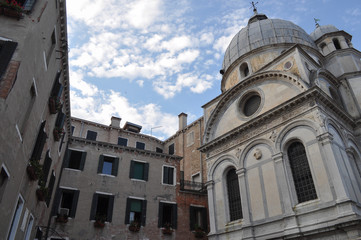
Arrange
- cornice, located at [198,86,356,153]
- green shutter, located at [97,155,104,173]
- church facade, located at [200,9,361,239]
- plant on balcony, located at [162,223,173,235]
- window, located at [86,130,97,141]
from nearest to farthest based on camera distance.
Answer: church facade, located at [200,9,361,239], cornice, located at [198,86,356,153], plant on balcony, located at [162,223,173,235], green shutter, located at [97,155,104,173], window, located at [86,130,97,141]

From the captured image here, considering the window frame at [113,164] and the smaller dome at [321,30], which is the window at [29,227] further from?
the smaller dome at [321,30]

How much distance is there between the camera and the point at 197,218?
2134 cm

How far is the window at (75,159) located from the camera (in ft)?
63.1

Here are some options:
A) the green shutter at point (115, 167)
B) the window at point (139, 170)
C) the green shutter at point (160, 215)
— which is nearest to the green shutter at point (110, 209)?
the green shutter at point (115, 167)

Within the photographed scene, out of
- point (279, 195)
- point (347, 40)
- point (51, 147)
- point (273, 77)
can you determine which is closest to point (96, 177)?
point (51, 147)

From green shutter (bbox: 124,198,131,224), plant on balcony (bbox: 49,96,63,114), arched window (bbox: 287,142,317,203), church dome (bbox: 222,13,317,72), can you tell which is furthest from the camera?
church dome (bbox: 222,13,317,72)

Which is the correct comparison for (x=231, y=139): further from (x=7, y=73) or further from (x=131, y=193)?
(x=7, y=73)

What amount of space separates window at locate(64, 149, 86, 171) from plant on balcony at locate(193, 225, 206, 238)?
8748mm

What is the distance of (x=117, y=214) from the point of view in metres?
18.6

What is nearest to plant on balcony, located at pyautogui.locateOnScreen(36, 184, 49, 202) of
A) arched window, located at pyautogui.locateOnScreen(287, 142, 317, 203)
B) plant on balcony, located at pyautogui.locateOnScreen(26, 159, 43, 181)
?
plant on balcony, located at pyautogui.locateOnScreen(26, 159, 43, 181)

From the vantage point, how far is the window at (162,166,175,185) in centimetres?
2140

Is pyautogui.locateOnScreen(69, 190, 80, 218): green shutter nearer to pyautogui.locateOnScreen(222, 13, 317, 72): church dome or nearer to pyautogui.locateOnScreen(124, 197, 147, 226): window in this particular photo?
pyautogui.locateOnScreen(124, 197, 147, 226): window

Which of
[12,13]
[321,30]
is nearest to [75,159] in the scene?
[12,13]

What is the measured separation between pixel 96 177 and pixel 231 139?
921 centimetres
